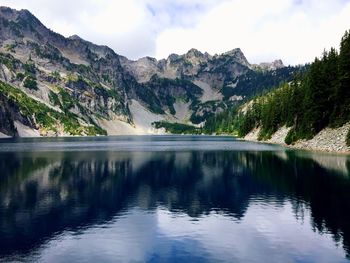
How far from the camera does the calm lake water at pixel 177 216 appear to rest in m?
29.8

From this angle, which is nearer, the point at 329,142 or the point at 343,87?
the point at 329,142

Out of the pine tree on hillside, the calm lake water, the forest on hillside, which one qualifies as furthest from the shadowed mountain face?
the forest on hillside

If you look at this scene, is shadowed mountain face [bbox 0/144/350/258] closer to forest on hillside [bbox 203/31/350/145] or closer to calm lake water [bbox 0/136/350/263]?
calm lake water [bbox 0/136/350/263]

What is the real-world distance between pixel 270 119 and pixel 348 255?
16723 cm

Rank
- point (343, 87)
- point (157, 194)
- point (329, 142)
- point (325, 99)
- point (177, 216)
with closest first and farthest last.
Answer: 1. point (177, 216)
2. point (157, 194)
3. point (329, 142)
4. point (343, 87)
5. point (325, 99)

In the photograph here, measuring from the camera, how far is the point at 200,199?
165 ft

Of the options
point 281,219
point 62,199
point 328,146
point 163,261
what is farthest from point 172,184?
point 328,146

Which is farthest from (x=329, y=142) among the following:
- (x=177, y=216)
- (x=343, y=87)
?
(x=177, y=216)

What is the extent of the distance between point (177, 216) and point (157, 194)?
1274 centimetres

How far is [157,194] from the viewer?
54.1 meters

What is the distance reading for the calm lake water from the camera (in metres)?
29.8

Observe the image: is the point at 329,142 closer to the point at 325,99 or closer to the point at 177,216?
the point at 325,99

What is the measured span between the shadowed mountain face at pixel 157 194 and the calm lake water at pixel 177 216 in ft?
0.38

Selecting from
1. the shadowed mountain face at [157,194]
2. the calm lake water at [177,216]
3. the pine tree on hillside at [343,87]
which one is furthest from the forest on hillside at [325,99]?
the calm lake water at [177,216]
